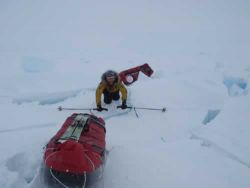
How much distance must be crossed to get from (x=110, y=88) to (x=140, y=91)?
85cm

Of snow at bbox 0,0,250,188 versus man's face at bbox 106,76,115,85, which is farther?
man's face at bbox 106,76,115,85

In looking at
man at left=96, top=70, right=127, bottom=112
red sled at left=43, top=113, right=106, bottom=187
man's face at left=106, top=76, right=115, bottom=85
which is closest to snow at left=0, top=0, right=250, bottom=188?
man at left=96, top=70, right=127, bottom=112

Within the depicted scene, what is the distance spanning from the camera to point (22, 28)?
312 inches

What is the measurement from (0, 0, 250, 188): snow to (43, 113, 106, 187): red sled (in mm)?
381

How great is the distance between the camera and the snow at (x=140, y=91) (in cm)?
284

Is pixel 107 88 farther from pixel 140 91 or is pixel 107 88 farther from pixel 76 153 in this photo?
pixel 76 153

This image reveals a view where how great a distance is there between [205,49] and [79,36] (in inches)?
168

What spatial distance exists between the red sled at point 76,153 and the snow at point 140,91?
38 cm

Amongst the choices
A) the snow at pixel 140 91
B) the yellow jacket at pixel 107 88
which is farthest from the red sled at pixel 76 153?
the yellow jacket at pixel 107 88

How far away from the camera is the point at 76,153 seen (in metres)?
2.11

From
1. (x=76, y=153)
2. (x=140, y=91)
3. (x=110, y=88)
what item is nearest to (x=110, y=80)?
(x=110, y=88)

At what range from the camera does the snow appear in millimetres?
2844

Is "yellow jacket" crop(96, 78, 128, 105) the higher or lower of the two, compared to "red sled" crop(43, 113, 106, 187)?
higher

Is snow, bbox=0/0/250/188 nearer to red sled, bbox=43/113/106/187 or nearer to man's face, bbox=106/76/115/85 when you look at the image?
red sled, bbox=43/113/106/187
